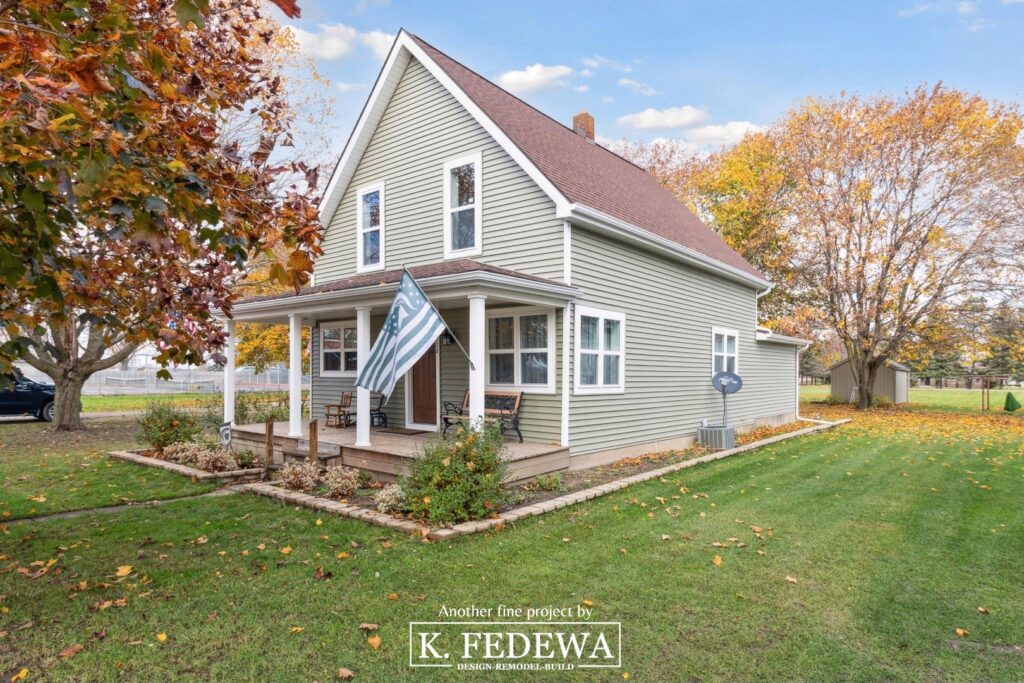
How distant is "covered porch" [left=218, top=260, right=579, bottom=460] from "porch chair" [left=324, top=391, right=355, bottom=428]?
15 cm

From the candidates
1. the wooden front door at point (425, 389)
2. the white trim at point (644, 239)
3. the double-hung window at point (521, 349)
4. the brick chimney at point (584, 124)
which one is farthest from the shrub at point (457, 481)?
Answer: the brick chimney at point (584, 124)

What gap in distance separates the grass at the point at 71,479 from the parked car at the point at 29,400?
429 centimetres

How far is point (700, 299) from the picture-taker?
13.3m

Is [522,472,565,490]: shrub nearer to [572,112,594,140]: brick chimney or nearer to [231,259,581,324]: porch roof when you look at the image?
[231,259,581,324]: porch roof

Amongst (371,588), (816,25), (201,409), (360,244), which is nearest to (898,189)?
(816,25)

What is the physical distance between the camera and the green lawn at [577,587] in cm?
344

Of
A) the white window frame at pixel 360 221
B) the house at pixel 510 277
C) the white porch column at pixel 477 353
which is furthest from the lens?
the white window frame at pixel 360 221

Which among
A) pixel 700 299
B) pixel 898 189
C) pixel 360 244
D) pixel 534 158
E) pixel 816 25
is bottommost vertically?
pixel 700 299

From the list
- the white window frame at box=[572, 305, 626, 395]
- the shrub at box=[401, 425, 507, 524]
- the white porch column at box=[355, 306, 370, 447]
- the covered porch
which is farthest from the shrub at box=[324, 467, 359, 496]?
the white window frame at box=[572, 305, 626, 395]

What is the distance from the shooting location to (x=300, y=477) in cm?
792

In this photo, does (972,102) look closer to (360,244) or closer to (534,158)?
(534,158)

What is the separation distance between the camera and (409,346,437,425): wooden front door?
1126cm

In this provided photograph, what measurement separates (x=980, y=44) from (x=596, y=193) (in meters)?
13.5

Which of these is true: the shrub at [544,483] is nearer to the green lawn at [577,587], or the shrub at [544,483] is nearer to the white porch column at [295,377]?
the green lawn at [577,587]
